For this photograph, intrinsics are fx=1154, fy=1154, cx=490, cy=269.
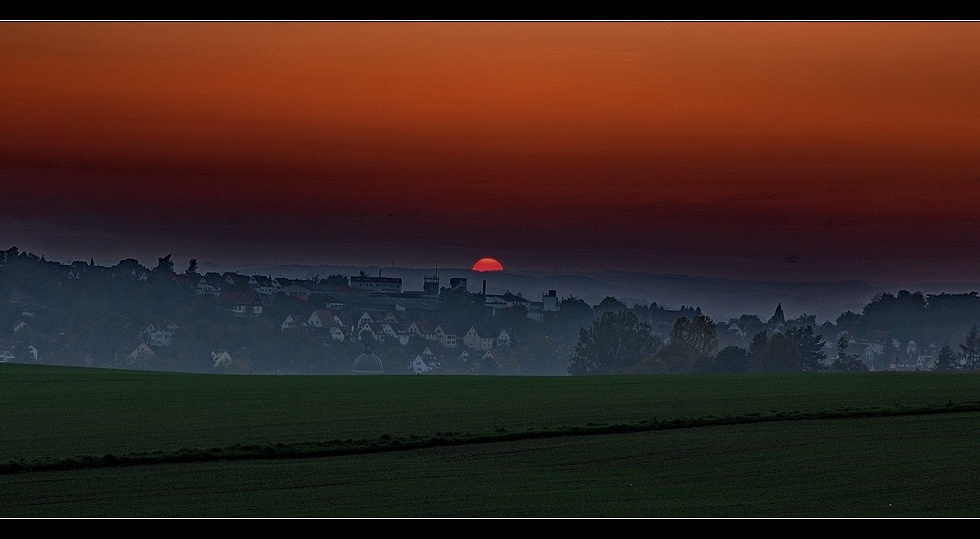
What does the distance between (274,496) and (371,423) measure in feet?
43.0

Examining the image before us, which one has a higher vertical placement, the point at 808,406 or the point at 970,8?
the point at 970,8

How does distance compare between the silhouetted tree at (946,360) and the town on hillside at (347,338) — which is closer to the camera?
the silhouetted tree at (946,360)

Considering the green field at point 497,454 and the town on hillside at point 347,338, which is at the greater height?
the town on hillside at point 347,338

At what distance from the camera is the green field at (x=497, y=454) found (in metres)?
17.7

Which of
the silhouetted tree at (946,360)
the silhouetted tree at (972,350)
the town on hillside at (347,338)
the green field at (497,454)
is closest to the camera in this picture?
the green field at (497,454)

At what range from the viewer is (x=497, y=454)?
24609 mm

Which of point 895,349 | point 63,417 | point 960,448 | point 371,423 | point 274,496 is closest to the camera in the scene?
point 274,496

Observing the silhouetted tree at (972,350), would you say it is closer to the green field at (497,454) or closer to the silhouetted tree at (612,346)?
the silhouetted tree at (612,346)

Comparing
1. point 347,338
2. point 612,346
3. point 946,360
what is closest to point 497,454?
point 612,346

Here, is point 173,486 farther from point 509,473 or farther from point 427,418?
point 427,418

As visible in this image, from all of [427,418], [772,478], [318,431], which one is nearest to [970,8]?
[772,478]

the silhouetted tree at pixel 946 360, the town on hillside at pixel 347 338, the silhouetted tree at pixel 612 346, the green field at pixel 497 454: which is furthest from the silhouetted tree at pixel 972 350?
the green field at pixel 497 454

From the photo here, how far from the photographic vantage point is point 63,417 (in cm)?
3419

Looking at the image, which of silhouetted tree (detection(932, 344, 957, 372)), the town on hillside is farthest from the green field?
the town on hillside
